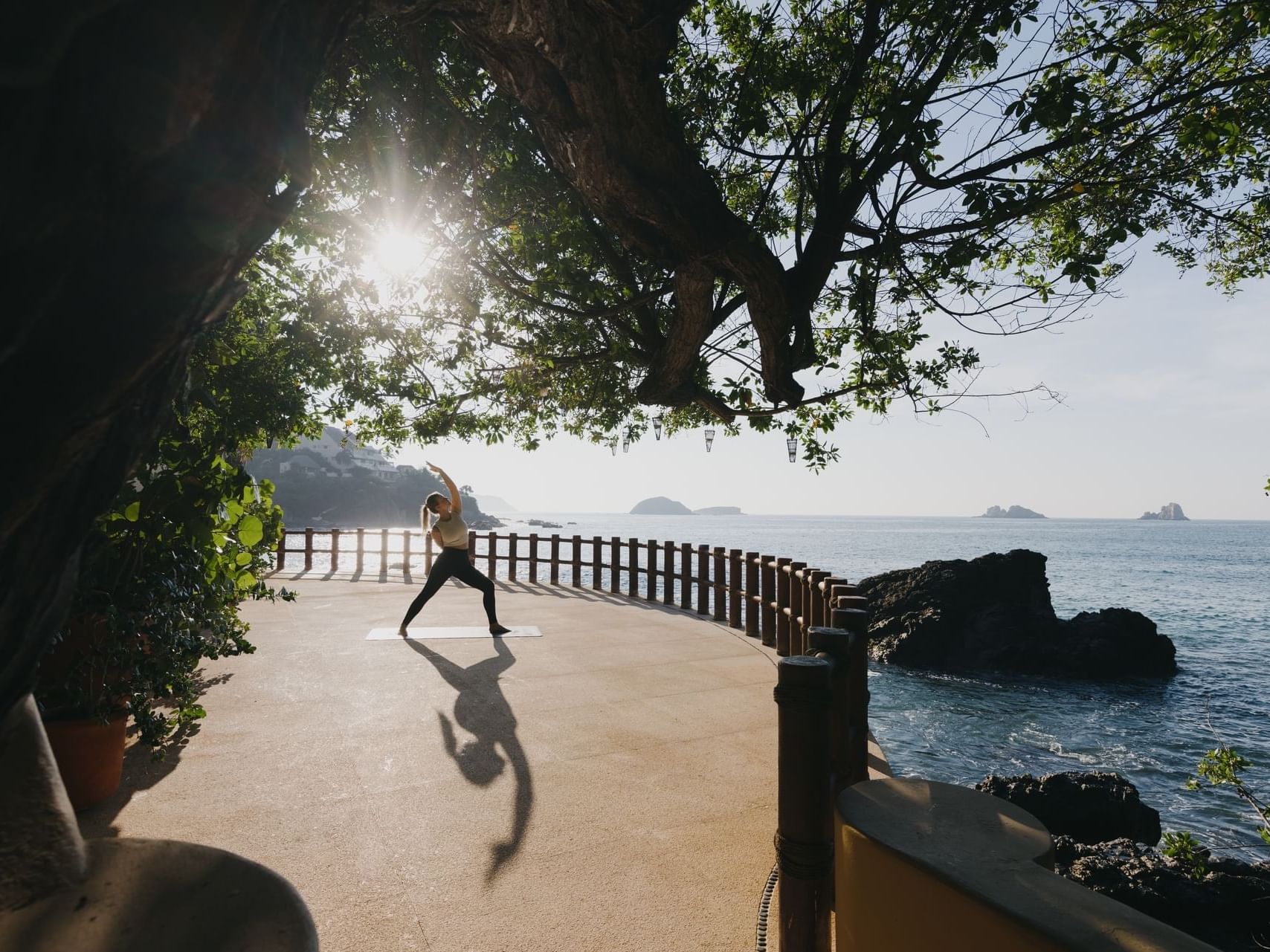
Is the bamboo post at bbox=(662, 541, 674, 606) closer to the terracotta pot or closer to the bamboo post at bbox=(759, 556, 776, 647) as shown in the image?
the bamboo post at bbox=(759, 556, 776, 647)

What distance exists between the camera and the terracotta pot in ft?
11.3

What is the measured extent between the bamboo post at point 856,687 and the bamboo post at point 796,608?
3.42 m

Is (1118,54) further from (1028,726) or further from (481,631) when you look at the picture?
(1028,726)

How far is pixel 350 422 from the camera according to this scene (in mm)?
10422

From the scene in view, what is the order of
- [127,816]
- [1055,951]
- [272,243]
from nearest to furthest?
[1055,951], [127,816], [272,243]

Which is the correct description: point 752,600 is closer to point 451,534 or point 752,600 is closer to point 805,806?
point 451,534

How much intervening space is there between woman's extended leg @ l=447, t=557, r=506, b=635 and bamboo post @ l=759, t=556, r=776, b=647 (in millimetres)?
3225

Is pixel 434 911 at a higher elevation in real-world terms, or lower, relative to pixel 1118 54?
lower

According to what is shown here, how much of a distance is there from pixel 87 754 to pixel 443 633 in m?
4.90

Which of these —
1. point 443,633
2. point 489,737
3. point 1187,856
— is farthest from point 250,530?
point 1187,856

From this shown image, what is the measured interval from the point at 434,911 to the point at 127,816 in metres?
1.93

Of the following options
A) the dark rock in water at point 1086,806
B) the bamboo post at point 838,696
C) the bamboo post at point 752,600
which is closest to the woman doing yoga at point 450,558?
the bamboo post at point 752,600

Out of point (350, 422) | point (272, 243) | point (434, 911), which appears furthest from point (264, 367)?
point (434, 911)

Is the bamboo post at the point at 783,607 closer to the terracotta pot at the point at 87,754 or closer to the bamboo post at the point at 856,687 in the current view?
the bamboo post at the point at 856,687
